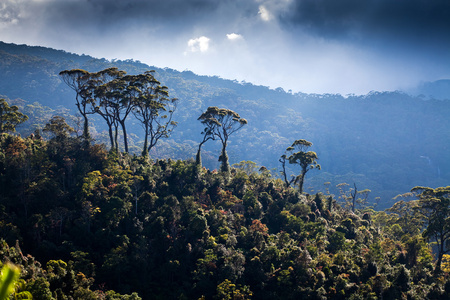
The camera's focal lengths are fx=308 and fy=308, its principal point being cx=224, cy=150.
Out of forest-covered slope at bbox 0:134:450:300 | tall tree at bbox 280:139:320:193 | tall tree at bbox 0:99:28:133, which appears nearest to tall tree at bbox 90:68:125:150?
forest-covered slope at bbox 0:134:450:300

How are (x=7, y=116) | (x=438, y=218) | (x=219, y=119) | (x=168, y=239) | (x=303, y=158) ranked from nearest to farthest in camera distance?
(x=168, y=239), (x=438, y=218), (x=7, y=116), (x=219, y=119), (x=303, y=158)

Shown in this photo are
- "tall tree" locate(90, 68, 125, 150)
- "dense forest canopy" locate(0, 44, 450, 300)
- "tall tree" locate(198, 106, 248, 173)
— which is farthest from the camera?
"tall tree" locate(198, 106, 248, 173)

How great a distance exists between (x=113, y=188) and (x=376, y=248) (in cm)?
3156

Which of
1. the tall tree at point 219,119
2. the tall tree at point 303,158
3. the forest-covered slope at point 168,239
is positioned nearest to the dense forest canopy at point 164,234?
the forest-covered slope at point 168,239

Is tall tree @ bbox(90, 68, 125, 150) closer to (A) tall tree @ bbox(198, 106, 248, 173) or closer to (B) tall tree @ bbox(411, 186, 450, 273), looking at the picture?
(A) tall tree @ bbox(198, 106, 248, 173)

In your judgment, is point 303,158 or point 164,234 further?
point 303,158

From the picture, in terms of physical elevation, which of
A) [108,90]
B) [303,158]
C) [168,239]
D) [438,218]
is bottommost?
[168,239]

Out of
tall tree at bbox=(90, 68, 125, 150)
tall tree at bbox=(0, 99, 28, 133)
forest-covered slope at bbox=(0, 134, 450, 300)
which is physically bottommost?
forest-covered slope at bbox=(0, 134, 450, 300)

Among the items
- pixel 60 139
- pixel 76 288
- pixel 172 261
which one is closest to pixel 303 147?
pixel 172 261

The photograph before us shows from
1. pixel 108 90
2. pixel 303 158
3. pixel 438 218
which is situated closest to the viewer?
pixel 438 218

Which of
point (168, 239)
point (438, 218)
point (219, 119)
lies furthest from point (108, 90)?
point (438, 218)

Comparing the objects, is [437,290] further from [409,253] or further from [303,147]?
[303,147]

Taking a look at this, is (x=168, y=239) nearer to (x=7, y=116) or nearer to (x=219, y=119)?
(x=219, y=119)

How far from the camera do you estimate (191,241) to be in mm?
31906
